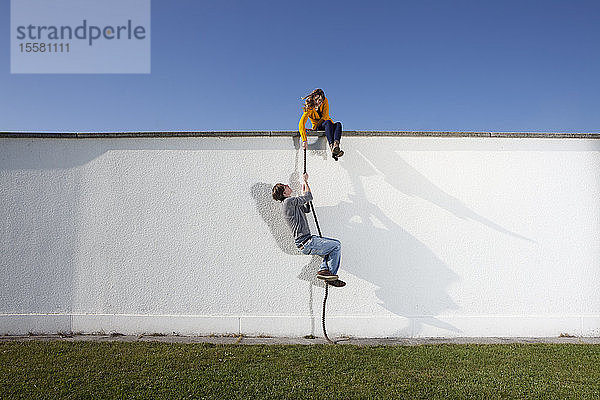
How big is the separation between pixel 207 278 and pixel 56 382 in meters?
2.12

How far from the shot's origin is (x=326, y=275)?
213 inches

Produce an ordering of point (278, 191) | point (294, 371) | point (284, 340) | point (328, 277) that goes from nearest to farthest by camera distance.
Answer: point (294, 371)
point (328, 277)
point (278, 191)
point (284, 340)

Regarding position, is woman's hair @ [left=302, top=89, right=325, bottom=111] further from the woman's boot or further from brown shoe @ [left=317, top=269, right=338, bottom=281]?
brown shoe @ [left=317, top=269, right=338, bottom=281]

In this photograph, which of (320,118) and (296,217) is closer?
(296,217)

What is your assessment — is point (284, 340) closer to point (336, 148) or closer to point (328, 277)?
point (328, 277)

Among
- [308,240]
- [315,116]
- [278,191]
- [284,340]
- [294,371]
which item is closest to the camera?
[294,371]

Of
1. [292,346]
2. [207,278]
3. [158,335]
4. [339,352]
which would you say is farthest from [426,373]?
[158,335]

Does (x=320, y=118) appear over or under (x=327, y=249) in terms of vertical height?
over

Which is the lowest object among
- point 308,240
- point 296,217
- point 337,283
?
point 337,283

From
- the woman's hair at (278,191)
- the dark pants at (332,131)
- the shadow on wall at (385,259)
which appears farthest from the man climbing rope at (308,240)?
the dark pants at (332,131)

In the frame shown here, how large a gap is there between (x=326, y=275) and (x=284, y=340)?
99 cm

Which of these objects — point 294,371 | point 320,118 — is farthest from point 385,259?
point 294,371

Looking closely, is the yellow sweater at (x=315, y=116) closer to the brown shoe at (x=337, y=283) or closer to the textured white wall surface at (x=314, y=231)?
the textured white wall surface at (x=314, y=231)

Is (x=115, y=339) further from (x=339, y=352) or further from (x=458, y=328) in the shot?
(x=458, y=328)
